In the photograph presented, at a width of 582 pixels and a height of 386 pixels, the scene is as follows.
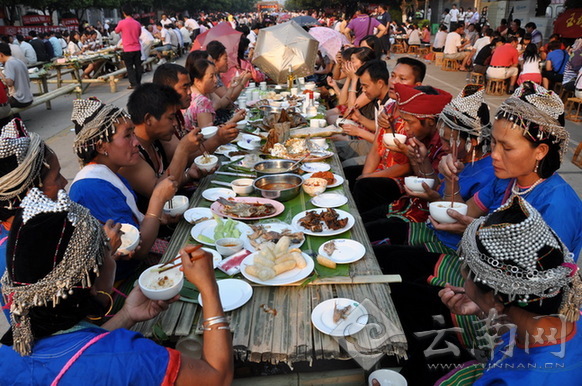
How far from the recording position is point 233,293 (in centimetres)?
197

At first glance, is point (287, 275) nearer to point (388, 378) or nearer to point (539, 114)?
point (388, 378)

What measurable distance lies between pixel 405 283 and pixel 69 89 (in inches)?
412

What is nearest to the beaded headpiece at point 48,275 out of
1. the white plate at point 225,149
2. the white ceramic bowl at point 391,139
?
the white ceramic bowl at point 391,139

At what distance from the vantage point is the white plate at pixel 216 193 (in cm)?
303

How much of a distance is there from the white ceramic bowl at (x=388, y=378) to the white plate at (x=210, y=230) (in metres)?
0.94

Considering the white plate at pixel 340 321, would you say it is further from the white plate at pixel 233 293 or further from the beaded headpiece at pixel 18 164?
the beaded headpiece at pixel 18 164

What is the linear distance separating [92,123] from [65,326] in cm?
142

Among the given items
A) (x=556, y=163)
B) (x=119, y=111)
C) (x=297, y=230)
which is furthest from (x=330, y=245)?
(x=119, y=111)

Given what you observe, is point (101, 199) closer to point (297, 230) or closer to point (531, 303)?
point (297, 230)

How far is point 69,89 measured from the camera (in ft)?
33.7

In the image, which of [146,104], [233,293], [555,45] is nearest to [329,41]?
[555,45]

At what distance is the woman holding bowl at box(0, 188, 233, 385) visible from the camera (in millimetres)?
1354

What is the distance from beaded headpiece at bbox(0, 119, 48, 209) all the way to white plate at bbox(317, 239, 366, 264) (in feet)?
4.72

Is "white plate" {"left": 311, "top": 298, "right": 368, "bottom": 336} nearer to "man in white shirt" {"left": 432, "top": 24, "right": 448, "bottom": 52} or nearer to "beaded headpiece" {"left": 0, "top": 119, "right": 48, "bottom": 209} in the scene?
"beaded headpiece" {"left": 0, "top": 119, "right": 48, "bottom": 209}
